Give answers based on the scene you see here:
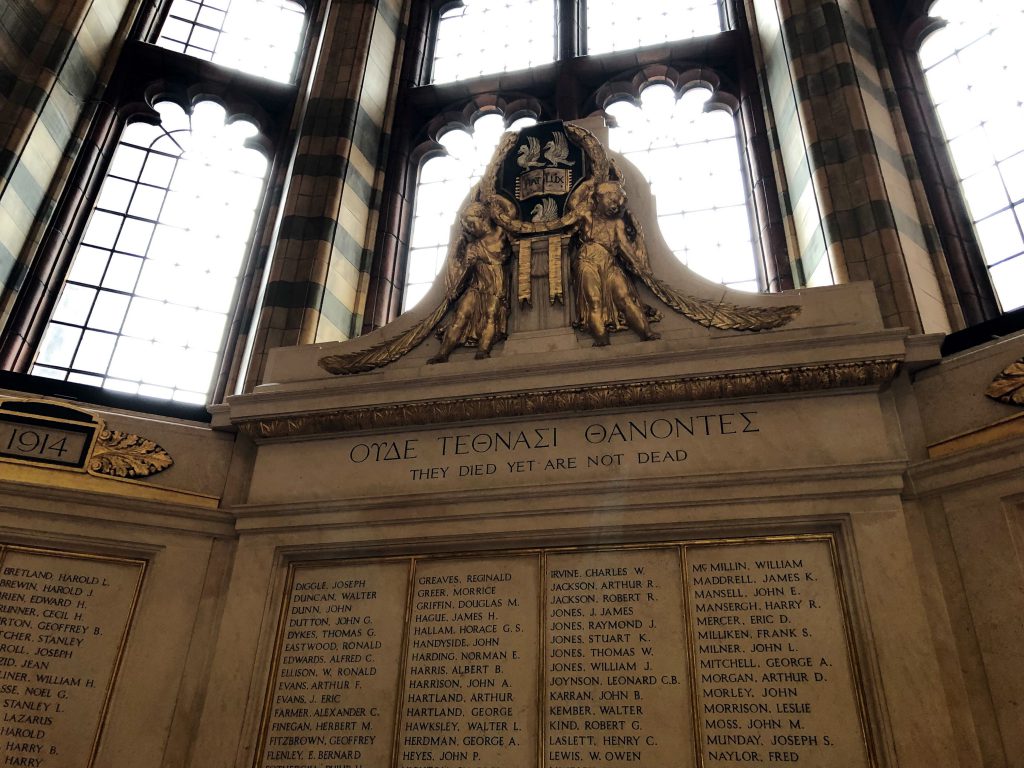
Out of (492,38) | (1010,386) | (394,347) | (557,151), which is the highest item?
(492,38)

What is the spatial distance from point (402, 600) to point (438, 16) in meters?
10.1

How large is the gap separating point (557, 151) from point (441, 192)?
403cm

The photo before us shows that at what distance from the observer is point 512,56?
458 inches

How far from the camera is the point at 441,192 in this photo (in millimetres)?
10547

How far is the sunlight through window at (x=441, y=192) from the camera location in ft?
32.3

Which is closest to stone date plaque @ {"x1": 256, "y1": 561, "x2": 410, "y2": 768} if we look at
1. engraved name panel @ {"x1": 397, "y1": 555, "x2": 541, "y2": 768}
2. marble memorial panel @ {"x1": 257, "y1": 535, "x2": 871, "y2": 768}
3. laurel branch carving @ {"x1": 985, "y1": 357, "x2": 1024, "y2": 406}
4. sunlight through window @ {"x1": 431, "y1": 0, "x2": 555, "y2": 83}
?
marble memorial panel @ {"x1": 257, "y1": 535, "x2": 871, "y2": 768}

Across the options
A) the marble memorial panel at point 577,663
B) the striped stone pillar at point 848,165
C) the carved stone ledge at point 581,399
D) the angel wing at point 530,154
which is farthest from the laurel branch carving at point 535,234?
the striped stone pillar at point 848,165

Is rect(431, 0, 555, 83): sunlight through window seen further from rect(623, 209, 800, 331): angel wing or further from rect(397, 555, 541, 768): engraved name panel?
rect(397, 555, 541, 768): engraved name panel

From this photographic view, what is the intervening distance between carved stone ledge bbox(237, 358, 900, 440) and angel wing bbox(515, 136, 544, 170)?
2160 millimetres

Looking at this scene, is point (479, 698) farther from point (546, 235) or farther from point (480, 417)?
point (546, 235)

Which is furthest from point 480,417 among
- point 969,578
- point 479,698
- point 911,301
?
point 911,301

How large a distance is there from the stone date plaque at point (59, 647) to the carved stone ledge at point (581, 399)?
1390mm

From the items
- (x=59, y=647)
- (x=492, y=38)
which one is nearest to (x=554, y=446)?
(x=59, y=647)

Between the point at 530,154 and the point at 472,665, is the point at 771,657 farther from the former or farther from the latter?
the point at 530,154
